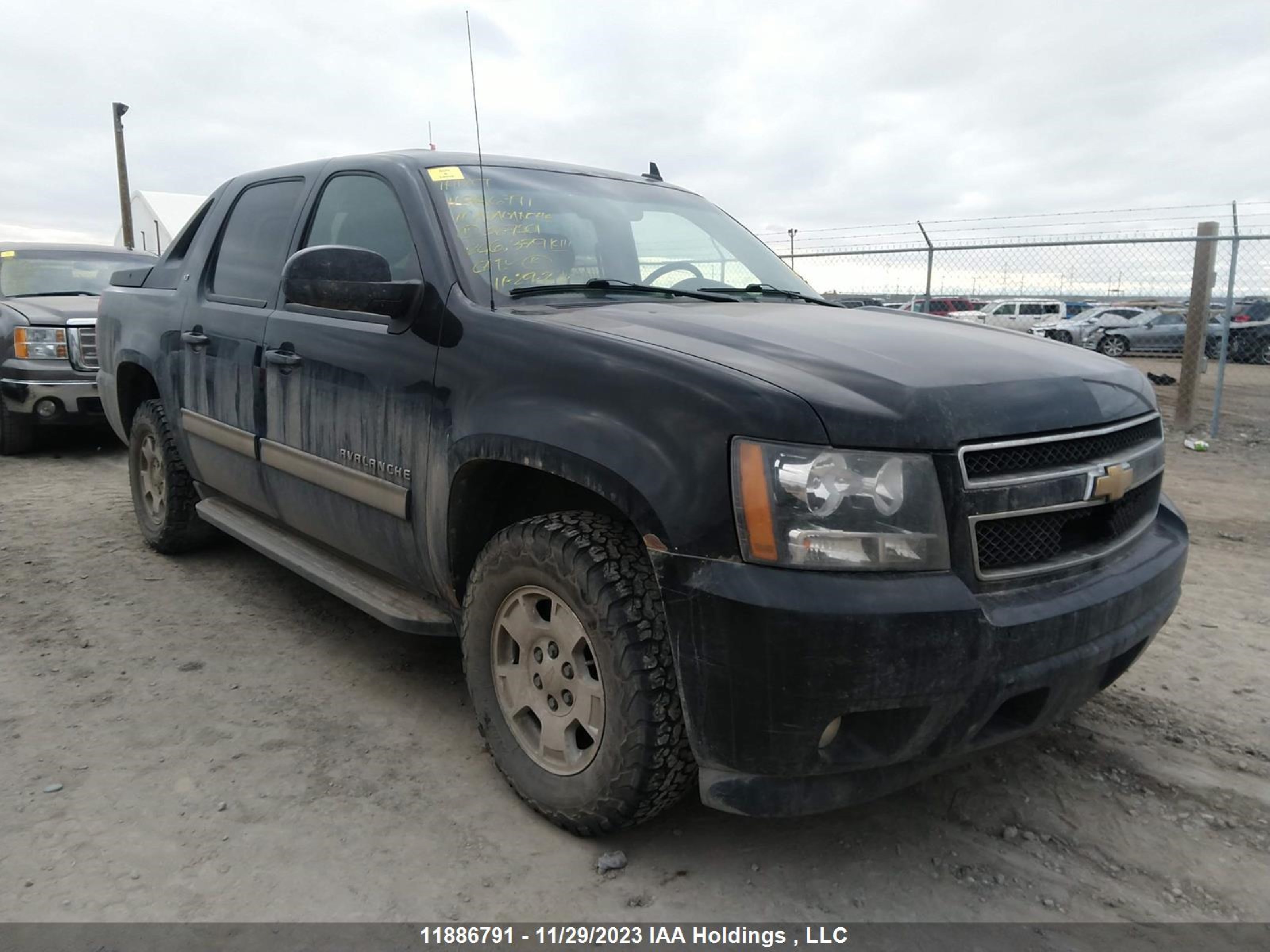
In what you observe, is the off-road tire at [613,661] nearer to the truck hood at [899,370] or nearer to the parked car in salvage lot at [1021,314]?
the truck hood at [899,370]

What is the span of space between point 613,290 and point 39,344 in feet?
→ 20.3

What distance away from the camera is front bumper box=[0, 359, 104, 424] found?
23.5ft

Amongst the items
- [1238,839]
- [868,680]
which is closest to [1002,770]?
[1238,839]

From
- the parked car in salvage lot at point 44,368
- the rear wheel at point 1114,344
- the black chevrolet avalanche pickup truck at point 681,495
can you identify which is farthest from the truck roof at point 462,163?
the rear wheel at point 1114,344

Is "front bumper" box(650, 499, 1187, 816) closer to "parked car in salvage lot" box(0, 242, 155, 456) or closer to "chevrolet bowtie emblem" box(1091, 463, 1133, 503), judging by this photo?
"chevrolet bowtie emblem" box(1091, 463, 1133, 503)

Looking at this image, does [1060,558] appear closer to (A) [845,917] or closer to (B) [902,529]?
(B) [902,529]

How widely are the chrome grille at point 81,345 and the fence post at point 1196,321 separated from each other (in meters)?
9.32

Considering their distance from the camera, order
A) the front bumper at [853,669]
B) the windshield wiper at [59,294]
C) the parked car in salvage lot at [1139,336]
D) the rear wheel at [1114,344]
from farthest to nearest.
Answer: the rear wheel at [1114,344] < the parked car in salvage lot at [1139,336] < the windshield wiper at [59,294] < the front bumper at [853,669]

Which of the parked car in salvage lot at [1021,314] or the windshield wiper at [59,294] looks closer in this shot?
the windshield wiper at [59,294]

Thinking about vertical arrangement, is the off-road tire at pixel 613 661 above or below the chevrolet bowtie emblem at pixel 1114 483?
below

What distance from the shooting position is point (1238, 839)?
2471 mm

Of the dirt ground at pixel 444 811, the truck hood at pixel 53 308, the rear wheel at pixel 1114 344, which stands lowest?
the dirt ground at pixel 444 811

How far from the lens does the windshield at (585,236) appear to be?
9.41 feet

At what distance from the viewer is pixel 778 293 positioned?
343cm
